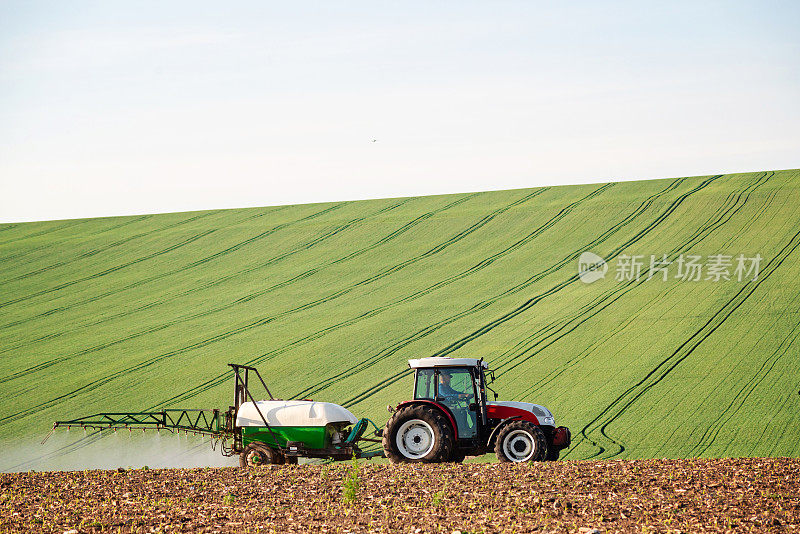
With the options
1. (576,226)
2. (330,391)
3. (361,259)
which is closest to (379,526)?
(330,391)

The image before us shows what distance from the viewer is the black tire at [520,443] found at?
46.8ft

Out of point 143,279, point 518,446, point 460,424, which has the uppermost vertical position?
point 143,279

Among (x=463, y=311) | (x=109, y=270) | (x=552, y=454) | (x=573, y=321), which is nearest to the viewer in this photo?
(x=552, y=454)

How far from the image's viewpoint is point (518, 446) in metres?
Result: 14.5

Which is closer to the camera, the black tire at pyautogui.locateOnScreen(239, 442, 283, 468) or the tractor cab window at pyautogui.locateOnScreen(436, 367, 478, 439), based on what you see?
the tractor cab window at pyautogui.locateOnScreen(436, 367, 478, 439)

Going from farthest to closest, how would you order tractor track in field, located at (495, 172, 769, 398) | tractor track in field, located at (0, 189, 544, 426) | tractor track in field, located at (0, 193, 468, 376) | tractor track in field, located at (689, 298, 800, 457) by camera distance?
tractor track in field, located at (0, 193, 468, 376) < tractor track in field, located at (0, 189, 544, 426) < tractor track in field, located at (495, 172, 769, 398) < tractor track in field, located at (689, 298, 800, 457)

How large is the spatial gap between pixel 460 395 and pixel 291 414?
3.47 m

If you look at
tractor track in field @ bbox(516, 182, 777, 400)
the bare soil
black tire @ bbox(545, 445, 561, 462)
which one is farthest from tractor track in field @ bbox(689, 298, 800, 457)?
the bare soil

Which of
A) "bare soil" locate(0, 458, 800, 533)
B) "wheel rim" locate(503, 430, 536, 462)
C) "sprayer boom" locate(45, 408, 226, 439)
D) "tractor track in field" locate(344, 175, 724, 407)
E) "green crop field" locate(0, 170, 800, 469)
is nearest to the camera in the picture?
"bare soil" locate(0, 458, 800, 533)

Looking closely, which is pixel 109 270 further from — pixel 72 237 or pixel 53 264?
pixel 72 237

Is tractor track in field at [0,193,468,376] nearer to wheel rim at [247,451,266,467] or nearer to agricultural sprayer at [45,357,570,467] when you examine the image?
agricultural sprayer at [45,357,570,467]

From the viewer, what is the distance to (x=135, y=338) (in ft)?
101

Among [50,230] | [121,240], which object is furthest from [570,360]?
[50,230]

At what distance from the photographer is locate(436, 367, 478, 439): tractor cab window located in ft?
48.6
